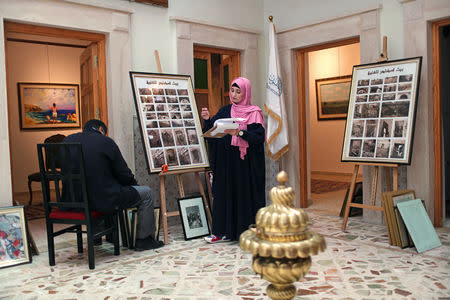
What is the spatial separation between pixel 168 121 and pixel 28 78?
4.92 metres

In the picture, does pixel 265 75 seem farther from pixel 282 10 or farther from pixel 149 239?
pixel 149 239

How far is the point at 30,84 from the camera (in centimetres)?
795

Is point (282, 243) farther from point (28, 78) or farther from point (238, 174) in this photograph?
point (28, 78)

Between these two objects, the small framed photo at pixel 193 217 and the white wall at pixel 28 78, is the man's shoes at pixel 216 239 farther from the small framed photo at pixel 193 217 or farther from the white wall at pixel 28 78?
the white wall at pixel 28 78

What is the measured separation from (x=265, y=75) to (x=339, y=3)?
141cm

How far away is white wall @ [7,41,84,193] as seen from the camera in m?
7.88

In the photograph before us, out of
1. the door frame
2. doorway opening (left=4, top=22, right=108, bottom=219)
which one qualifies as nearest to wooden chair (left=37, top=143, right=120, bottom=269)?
the door frame

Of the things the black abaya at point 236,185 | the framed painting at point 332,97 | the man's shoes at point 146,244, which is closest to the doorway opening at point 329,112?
the framed painting at point 332,97

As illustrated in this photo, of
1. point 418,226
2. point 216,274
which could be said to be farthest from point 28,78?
point 418,226

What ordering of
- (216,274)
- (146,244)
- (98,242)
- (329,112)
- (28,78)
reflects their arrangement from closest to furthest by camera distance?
(216,274) → (146,244) → (98,242) → (28,78) → (329,112)

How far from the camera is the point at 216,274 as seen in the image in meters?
3.25

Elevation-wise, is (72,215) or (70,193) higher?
(70,193)

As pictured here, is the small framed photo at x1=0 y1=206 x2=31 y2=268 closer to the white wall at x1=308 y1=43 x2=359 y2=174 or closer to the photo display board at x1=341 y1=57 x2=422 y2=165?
the photo display board at x1=341 y1=57 x2=422 y2=165

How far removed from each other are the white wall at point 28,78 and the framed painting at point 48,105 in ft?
0.35
